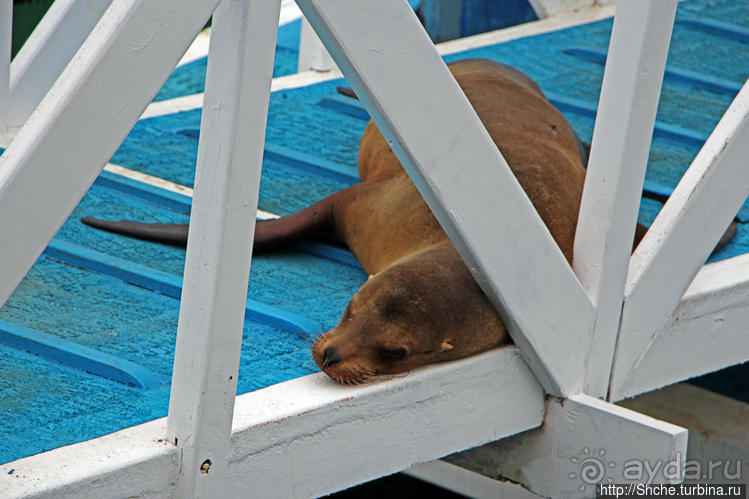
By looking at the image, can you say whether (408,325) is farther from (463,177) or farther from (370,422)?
(463,177)

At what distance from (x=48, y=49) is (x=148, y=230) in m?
0.92

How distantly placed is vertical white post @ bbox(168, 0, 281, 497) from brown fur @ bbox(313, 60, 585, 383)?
1.58 ft

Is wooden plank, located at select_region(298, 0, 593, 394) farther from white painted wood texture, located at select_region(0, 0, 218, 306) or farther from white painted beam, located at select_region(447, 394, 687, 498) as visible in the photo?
white painted wood texture, located at select_region(0, 0, 218, 306)

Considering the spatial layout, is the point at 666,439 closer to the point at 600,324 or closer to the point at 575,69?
the point at 600,324

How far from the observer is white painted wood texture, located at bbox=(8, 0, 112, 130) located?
405 cm

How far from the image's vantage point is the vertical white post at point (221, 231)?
196cm

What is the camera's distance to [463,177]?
2.43 meters

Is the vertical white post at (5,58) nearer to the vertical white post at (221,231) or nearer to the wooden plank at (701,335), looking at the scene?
the vertical white post at (221,231)

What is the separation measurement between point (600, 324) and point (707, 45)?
3.61 metres

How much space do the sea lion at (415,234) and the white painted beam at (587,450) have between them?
0.29 m

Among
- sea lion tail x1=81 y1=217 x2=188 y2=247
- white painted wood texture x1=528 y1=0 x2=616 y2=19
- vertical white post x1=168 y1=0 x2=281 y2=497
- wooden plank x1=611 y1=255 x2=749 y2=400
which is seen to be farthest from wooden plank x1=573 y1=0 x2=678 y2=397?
white painted wood texture x1=528 y1=0 x2=616 y2=19

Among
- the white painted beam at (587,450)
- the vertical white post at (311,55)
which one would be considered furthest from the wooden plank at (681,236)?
the vertical white post at (311,55)

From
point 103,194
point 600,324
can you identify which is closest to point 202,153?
point 600,324

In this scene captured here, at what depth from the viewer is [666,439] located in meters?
2.80
